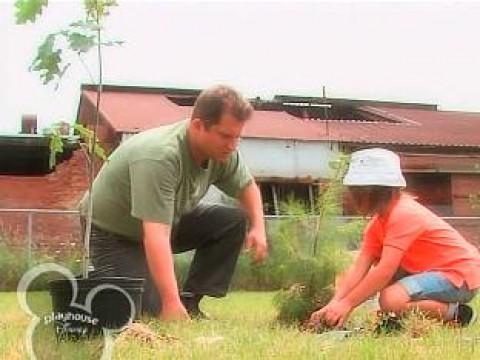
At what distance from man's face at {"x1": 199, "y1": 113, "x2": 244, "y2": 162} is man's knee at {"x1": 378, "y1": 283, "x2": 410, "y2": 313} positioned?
0.79 metres

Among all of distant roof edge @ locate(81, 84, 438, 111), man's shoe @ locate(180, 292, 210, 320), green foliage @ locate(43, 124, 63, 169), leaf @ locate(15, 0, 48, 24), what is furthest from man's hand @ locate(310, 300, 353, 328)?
distant roof edge @ locate(81, 84, 438, 111)

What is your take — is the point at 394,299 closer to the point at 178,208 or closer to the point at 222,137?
the point at 222,137

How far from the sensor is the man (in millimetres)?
3229

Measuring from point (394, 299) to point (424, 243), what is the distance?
0.30m

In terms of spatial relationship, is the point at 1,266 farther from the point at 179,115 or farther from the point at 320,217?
the point at 179,115

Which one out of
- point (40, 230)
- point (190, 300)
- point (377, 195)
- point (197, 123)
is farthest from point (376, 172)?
point (40, 230)

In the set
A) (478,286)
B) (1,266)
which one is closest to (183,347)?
(478,286)

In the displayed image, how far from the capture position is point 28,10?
2.86m

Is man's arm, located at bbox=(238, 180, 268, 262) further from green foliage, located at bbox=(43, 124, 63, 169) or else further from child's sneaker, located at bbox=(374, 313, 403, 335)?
green foliage, located at bbox=(43, 124, 63, 169)

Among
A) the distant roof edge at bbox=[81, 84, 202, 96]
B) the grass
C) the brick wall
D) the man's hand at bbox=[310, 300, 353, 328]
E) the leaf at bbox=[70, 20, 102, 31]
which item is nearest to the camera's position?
the grass

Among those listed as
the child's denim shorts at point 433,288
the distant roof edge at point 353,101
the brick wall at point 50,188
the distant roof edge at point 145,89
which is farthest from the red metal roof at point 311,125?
the child's denim shorts at point 433,288

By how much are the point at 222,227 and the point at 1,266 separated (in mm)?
6224

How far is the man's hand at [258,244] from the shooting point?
351 cm

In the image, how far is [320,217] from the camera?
13.8 feet
